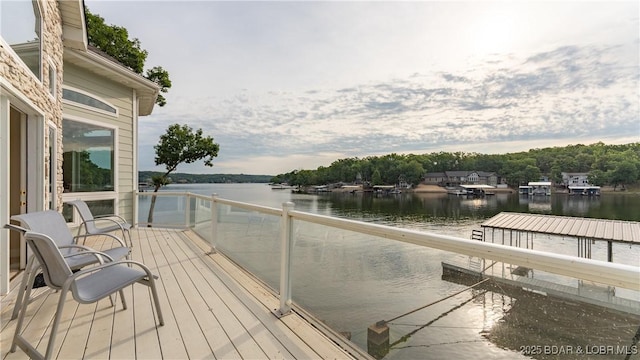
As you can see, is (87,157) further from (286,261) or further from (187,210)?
(286,261)

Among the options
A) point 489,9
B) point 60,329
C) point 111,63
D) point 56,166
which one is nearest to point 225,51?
point 111,63

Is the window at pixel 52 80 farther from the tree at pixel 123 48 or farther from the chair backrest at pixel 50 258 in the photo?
the tree at pixel 123 48

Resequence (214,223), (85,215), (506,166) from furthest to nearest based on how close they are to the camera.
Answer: (506,166)
(214,223)
(85,215)

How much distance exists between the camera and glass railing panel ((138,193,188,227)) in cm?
740

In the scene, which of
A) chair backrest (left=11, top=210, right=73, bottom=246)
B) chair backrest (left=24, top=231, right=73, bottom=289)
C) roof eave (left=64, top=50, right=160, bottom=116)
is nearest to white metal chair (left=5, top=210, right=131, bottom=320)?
chair backrest (left=11, top=210, right=73, bottom=246)

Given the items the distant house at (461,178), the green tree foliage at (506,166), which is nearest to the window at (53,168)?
the green tree foliage at (506,166)

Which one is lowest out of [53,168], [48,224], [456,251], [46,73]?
[48,224]

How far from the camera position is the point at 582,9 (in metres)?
11.5

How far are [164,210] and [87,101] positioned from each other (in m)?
2.86

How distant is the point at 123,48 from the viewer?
639 inches

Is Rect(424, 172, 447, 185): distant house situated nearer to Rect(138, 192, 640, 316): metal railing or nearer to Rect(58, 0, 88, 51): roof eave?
Rect(58, 0, 88, 51): roof eave

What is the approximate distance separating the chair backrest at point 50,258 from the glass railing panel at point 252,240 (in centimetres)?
165

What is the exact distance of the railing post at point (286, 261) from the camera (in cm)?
269

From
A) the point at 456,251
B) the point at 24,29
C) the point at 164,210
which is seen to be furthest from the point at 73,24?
the point at 456,251
